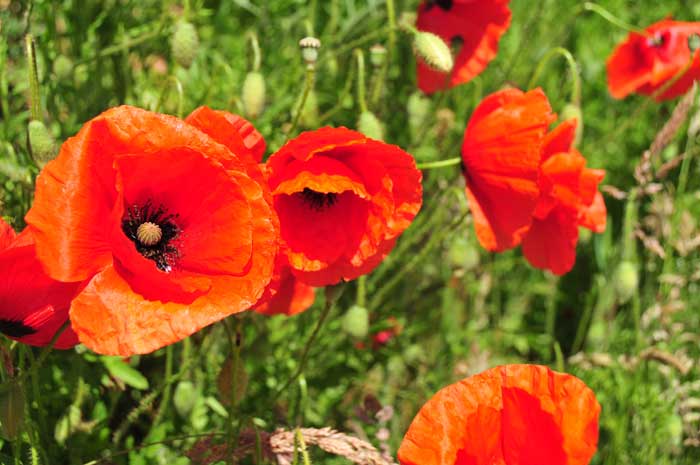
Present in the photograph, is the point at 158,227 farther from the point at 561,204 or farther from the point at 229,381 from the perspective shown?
the point at 561,204

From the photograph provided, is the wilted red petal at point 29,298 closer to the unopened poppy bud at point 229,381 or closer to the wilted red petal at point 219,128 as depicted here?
the wilted red petal at point 219,128

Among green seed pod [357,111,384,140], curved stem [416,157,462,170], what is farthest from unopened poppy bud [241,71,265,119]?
curved stem [416,157,462,170]

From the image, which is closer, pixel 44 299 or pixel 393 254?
pixel 44 299

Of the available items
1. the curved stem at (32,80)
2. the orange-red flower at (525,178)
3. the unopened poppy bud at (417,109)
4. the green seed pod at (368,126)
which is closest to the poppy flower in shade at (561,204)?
the orange-red flower at (525,178)

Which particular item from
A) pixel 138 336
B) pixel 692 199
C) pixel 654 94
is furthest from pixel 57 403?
pixel 692 199

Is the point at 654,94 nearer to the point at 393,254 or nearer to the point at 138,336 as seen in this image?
the point at 393,254

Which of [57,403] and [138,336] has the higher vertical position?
[138,336]
